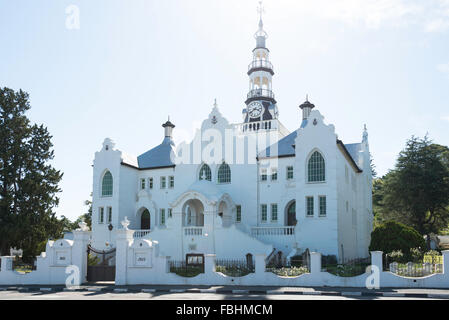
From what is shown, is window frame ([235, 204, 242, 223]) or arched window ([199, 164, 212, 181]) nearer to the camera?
window frame ([235, 204, 242, 223])

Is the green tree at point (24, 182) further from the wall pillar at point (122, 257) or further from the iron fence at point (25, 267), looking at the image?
the wall pillar at point (122, 257)

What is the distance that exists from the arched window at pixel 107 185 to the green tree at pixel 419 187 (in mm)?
28731

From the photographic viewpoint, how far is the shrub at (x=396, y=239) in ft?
81.9

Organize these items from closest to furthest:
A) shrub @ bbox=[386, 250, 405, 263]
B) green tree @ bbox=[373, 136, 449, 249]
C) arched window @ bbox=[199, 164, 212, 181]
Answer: shrub @ bbox=[386, 250, 405, 263] < arched window @ bbox=[199, 164, 212, 181] < green tree @ bbox=[373, 136, 449, 249]

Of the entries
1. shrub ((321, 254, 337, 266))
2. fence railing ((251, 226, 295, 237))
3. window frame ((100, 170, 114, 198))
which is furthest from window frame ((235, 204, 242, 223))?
window frame ((100, 170, 114, 198))

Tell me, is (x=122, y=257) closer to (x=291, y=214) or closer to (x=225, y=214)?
(x=225, y=214)

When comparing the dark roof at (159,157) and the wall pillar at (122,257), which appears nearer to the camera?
the wall pillar at (122,257)

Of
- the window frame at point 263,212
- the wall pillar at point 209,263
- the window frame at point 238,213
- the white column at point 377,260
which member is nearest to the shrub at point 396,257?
the white column at point 377,260

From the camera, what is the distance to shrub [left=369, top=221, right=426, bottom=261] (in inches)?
982

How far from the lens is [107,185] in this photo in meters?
38.5

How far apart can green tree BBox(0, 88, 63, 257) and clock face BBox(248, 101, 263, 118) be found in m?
19.2

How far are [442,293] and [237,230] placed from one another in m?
15.9

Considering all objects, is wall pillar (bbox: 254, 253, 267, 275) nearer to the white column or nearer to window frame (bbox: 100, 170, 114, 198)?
the white column

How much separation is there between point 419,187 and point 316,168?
763 inches
